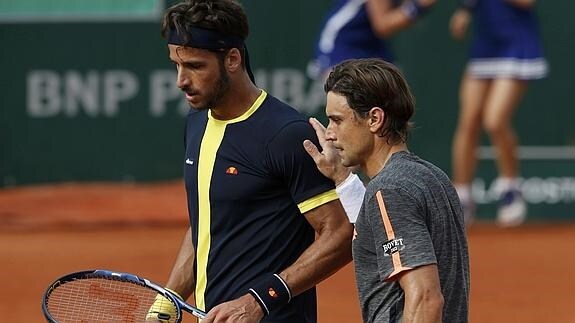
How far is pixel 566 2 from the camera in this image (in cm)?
1384

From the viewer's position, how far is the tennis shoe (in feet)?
45.8

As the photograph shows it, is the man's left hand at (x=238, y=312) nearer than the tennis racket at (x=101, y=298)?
Yes

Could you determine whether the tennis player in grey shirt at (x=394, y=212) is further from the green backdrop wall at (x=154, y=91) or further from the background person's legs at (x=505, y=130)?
the green backdrop wall at (x=154, y=91)

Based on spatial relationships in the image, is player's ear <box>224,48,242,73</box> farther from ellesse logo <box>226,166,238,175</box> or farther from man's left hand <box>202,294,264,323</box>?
man's left hand <box>202,294,264,323</box>

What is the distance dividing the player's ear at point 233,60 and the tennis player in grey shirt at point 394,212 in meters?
0.64

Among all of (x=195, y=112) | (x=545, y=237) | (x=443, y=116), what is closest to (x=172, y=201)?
(x=443, y=116)

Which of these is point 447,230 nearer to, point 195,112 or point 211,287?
point 211,287

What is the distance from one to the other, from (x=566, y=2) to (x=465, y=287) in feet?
34.2

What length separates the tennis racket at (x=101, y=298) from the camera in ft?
15.1

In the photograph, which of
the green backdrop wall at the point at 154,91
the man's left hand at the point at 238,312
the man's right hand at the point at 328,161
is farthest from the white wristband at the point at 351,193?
the green backdrop wall at the point at 154,91

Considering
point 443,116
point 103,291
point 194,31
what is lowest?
point 443,116

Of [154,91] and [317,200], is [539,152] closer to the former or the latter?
[154,91]

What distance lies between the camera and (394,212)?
3756 mm

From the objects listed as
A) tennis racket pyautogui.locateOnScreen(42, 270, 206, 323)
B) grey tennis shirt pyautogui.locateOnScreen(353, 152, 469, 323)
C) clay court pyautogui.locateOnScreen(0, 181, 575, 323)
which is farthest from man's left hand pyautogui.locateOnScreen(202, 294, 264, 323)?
clay court pyautogui.locateOnScreen(0, 181, 575, 323)
